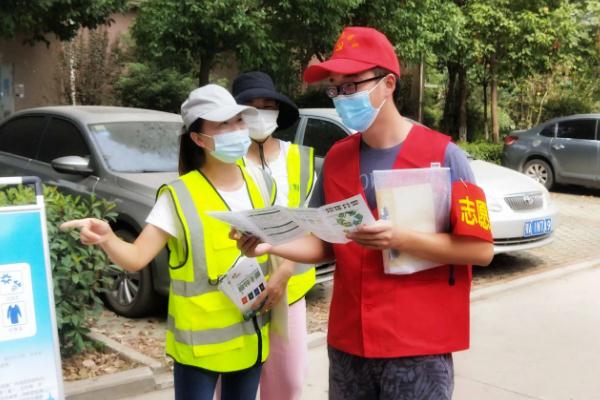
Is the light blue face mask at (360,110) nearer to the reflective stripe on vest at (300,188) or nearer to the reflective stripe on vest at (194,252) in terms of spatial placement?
the reflective stripe on vest at (194,252)

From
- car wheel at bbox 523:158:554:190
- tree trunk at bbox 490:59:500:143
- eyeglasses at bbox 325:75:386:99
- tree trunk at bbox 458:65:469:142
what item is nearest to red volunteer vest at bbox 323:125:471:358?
eyeglasses at bbox 325:75:386:99

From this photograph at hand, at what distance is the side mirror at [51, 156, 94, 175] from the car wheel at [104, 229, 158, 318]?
605 mm

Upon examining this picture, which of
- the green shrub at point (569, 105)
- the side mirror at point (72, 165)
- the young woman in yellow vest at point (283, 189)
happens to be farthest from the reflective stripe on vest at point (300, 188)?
the green shrub at point (569, 105)

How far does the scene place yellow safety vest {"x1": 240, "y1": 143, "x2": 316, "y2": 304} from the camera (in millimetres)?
3338

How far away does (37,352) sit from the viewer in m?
2.87

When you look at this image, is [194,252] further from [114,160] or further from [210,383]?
[114,160]

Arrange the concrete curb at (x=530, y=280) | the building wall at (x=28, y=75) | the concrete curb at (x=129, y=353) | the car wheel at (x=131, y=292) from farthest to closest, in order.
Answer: the building wall at (x=28, y=75)
the concrete curb at (x=530, y=280)
the car wheel at (x=131, y=292)
the concrete curb at (x=129, y=353)

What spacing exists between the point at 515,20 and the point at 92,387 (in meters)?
13.4

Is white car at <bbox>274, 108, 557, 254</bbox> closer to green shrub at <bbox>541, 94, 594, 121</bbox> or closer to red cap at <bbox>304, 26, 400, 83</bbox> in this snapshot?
red cap at <bbox>304, 26, 400, 83</bbox>

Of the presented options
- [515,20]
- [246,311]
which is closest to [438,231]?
[246,311]

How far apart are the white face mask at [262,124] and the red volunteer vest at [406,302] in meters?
1.27

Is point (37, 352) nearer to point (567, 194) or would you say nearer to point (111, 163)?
point (111, 163)

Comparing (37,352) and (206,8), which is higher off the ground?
(206,8)

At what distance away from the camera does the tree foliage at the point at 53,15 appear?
8578mm
